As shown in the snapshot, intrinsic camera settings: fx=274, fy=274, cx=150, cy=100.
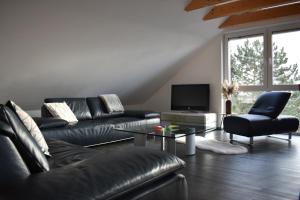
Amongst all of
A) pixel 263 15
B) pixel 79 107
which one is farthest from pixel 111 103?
pixel 263 15

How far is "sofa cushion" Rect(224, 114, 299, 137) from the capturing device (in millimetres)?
4270

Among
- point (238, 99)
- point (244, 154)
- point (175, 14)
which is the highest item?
point (175, 14)

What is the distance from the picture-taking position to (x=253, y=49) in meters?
5.86

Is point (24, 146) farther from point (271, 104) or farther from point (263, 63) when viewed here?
point (263, 63)

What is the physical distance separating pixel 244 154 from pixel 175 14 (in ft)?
8.39

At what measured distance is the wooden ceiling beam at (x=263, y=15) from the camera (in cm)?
512


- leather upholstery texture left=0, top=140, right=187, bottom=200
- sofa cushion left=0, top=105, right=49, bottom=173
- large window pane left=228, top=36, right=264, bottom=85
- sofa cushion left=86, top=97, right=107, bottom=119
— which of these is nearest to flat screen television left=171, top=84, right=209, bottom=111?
large window pane left=228, top=36, right=264, bottom=85

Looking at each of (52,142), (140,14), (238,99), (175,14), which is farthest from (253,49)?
(52,142)

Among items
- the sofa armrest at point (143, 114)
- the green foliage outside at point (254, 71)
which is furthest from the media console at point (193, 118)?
the sofa armrest at point (143, 114)

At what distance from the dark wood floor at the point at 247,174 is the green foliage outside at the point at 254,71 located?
1610 millimetres

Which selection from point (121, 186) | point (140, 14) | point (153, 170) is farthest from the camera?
point (140, 14)

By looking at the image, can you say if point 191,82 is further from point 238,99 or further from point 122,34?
point 122,34

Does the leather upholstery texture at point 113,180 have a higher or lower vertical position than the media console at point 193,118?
higher

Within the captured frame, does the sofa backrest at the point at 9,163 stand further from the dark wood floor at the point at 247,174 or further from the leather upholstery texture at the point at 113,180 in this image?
the dark wood floor at the point at 247,174
